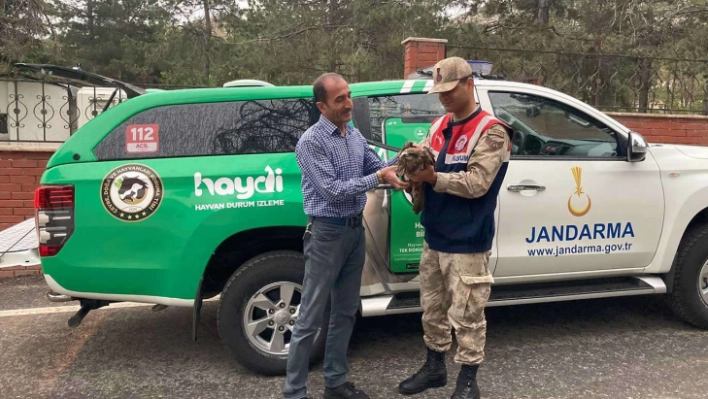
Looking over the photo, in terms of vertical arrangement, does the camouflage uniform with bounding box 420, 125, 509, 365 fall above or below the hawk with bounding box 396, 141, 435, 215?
below

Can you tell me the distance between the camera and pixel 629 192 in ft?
12.5

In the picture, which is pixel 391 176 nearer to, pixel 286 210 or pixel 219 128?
pixel 286 210

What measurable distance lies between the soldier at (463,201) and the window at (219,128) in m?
0.90

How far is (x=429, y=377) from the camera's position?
3.24m

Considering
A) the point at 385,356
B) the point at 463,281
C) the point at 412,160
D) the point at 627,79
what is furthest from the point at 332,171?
the point at 627,79

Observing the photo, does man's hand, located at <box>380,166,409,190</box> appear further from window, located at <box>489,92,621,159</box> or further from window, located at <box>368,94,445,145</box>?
window, located at <box>489,92,621,159</box>

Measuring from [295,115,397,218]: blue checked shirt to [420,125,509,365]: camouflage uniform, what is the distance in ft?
1.38

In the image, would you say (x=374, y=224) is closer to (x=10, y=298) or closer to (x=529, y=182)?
(x=529, y=182)

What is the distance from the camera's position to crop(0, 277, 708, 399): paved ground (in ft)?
10.8

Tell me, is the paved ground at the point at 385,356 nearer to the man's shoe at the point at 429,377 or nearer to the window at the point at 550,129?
the man's shoe at the point at 429,377

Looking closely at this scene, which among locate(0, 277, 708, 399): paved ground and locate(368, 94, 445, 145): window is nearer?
locate(0, 277, 708, 399): paved ground

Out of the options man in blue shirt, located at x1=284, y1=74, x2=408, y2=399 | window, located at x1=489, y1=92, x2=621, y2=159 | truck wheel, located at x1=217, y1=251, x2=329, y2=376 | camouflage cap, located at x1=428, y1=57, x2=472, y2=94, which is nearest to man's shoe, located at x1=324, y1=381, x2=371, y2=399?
man in blue shirt, located at x1=284, y1=74, x2=408, y2=399

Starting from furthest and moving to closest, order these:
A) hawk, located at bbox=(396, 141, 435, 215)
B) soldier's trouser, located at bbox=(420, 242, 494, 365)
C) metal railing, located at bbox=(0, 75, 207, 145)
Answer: metal railing, located at bbox=(0, 75, 207, 145), soldier's trouser, located at bbox=(420, 242, 494, 365), hawk, located at bbox=(396, 141, 435, 215)

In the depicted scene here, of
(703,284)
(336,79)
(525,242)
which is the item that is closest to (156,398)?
(336,79)
